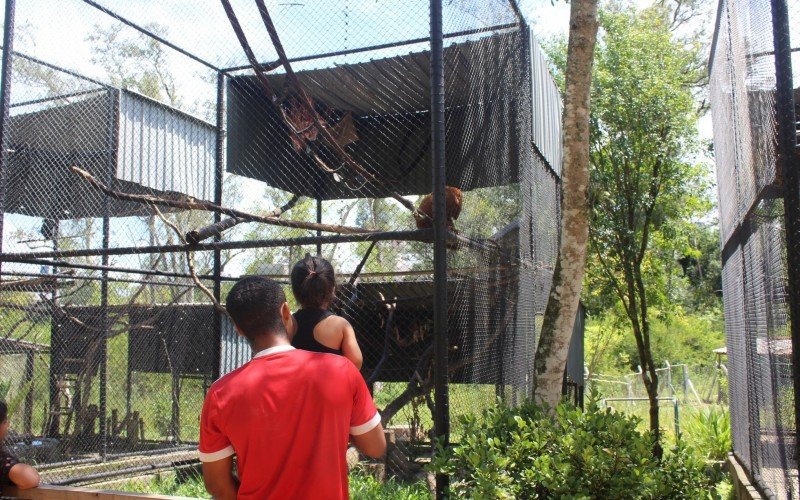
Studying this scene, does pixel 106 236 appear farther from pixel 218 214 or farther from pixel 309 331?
pixel 309 331

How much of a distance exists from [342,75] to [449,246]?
280cm

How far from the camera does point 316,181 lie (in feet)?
26.5

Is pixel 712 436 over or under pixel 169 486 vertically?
under

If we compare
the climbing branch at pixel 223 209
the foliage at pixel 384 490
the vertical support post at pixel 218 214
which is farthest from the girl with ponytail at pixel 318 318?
the vertical support post at pixel 218 214

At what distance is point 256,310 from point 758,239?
332cm

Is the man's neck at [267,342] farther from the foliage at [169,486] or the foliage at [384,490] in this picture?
the foliage at [169,486]

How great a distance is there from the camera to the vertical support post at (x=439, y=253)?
3723mm

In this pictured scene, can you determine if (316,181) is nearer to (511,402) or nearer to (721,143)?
(511,402)

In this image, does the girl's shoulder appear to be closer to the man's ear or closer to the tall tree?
the man's ear

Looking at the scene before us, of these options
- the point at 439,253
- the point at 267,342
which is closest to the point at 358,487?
the point at 439,253

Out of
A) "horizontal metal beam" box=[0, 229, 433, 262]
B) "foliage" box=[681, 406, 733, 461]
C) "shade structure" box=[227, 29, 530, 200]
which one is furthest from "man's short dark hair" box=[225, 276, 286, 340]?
"foliage" box=[681, 406, 733, 461]

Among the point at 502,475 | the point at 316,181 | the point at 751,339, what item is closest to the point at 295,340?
the point at 502,475

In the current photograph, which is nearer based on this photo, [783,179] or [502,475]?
[783,179]

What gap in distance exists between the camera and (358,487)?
545 centimetres
